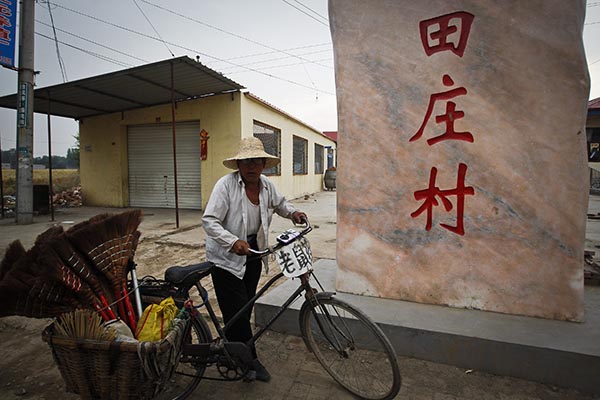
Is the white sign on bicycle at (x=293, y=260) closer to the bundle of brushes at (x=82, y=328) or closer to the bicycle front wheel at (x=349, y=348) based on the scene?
the bicycle front wheel at (x=349, y=348)

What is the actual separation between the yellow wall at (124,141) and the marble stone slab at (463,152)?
259 inches

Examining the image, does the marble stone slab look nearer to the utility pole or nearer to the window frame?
the utility pole

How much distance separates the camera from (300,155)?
14.6 meters

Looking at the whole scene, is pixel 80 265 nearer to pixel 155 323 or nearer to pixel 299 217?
pixel 155 323

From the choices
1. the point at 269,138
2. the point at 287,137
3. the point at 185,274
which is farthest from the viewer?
the point at 287,137

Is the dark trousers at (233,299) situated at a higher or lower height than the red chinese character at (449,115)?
lower

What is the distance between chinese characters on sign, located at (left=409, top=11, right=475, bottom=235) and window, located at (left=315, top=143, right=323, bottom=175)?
47.8 ft

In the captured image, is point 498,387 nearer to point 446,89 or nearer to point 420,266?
point 420,266

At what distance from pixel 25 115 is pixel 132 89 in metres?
2.27

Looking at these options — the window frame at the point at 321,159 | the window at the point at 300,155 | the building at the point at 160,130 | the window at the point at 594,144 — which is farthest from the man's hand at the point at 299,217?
the window at the point at 594,144

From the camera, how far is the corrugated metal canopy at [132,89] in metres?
7.18

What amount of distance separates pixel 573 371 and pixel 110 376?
2.55m

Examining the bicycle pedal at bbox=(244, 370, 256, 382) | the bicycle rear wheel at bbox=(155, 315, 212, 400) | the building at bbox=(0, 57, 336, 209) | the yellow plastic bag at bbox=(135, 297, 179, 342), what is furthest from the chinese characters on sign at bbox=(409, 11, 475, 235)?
the building at bbox=(0, 57, 336, 209)

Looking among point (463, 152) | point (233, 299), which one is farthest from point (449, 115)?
point (233, 299)
